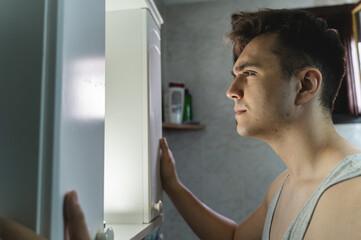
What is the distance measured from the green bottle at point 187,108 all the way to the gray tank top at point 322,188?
124cm

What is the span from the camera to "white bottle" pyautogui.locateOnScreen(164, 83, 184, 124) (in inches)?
→ 74.6

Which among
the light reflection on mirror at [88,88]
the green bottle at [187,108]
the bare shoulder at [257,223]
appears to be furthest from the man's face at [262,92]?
the green bottle at [187,108]

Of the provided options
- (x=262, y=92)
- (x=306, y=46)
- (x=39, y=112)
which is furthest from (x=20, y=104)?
(x=306, y=46)

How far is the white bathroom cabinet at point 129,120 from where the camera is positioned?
2.86 ft

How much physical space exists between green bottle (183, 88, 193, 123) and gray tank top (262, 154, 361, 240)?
1.24 m

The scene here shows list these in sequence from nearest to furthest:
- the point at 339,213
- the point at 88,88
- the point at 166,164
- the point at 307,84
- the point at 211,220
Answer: the point at 88,88, the point at 339,213, the point at 307,84, the point at 166,164, the point at 211,220

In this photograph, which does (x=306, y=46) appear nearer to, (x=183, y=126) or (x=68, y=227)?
(x=68, y=227)

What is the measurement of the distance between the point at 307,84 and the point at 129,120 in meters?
0.54

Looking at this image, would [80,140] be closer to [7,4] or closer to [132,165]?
[7,4]

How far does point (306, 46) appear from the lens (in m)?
0.89

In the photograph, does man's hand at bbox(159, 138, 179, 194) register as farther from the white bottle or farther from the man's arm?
the white bottle

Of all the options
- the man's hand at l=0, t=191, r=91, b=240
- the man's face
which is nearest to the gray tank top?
the man's face

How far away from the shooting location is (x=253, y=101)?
909 mm

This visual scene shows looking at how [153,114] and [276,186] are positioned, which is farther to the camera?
[276,186]
